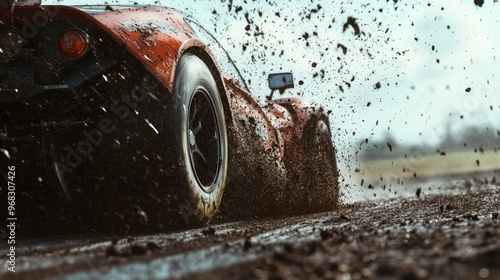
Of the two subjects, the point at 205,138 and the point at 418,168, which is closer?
the point at 205,138

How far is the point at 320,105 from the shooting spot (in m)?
8.35

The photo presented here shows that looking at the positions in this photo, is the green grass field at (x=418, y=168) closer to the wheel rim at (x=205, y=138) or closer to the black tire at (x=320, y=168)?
the black tire at (x=320, y=168)

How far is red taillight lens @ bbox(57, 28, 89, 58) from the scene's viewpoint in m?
4.48

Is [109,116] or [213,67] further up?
[213,67]

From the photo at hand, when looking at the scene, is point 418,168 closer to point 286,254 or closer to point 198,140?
point 198,140

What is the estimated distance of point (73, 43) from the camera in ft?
14.7

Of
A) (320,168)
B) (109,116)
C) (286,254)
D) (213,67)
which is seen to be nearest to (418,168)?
(320,168)

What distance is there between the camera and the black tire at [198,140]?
488 cm

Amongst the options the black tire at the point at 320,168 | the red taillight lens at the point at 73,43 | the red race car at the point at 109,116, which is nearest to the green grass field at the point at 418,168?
the black tire at the point at 320,168

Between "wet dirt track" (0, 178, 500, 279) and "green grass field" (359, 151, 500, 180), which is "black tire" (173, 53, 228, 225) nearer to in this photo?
"wet dirt track" (0, 178, 500, 279)

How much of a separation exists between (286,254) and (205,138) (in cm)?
257

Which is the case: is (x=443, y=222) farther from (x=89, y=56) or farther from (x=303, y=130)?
(x=303, y=130)

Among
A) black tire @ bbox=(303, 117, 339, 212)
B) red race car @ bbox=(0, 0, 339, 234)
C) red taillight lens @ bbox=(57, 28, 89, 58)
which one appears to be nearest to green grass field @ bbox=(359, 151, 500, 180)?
black tire @ bbox=(303, 117, 339, 212)

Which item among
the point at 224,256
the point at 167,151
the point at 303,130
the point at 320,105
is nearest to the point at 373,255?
the point at 224,256
